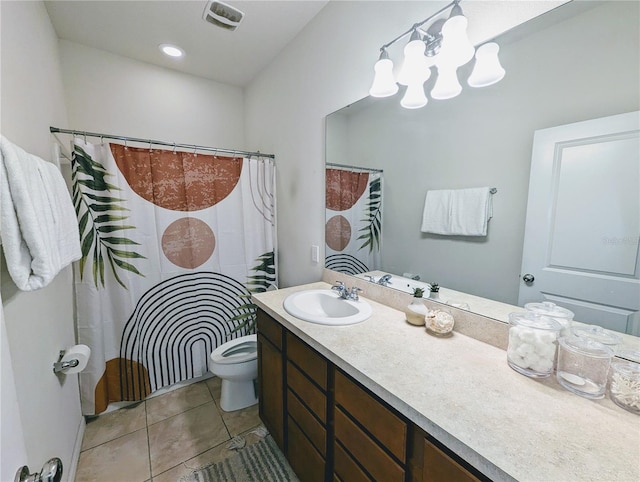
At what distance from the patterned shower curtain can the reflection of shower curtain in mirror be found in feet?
2.40

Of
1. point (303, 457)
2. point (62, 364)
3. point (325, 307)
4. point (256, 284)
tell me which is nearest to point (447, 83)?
point (325, 307)

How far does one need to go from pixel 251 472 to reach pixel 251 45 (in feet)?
9.02

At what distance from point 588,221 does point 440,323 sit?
579 mm

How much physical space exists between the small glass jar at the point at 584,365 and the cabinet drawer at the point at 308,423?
2.70ft

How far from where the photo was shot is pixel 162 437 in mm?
1630

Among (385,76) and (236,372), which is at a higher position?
(385,76)

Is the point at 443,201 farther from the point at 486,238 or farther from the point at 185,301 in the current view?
the point at 185,301

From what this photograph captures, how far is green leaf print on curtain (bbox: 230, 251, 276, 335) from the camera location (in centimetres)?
227

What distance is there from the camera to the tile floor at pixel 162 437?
1413 mm

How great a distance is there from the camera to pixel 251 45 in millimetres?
1965

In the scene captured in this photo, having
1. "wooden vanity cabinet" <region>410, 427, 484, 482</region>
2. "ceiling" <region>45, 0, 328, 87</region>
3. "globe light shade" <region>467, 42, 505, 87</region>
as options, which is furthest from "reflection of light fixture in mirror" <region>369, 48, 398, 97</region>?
"wooden vanity cabinet" <region>410, 427, 484, 482</region>

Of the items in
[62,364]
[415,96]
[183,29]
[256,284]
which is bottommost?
[62,364]

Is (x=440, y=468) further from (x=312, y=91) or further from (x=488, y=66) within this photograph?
(x=312, y=91)

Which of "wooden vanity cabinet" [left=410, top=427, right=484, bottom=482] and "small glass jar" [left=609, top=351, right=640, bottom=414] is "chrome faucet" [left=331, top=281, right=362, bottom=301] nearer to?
"wooden vanity cabinet" [left=410, top=427, right=484, bottom=482]
